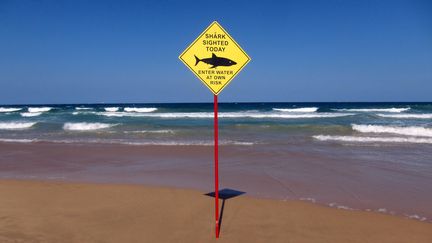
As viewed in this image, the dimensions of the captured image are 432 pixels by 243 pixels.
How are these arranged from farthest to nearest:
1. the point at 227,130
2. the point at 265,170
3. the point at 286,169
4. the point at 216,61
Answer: the point at 227,130
the point at 286,169
the point at 265,170
the point at 216,61

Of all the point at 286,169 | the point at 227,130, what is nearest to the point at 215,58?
the point at 286,169

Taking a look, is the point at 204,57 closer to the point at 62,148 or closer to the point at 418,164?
the point at 418,164

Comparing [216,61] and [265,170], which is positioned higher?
[216,61]

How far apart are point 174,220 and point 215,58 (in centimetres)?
241

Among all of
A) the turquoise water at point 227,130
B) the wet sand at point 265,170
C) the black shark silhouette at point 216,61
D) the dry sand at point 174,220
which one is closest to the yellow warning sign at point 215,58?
the black shark silhouette at point 216,61

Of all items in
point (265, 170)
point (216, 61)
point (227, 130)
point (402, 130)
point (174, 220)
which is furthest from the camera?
point (227, 130)

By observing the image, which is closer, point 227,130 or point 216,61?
point 216,61

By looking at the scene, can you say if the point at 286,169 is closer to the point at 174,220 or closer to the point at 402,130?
the point at 174,220

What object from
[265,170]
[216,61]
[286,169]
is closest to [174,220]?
[216,61]

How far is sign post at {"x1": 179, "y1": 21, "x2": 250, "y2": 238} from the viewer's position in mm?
4465

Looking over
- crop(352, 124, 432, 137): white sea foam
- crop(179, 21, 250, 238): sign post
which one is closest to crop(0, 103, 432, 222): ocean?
crop(179, 21, 250, 238): sign post

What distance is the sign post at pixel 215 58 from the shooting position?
14.6ft

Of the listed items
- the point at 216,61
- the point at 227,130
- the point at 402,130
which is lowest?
the point at 227,130

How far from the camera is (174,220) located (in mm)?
5266
